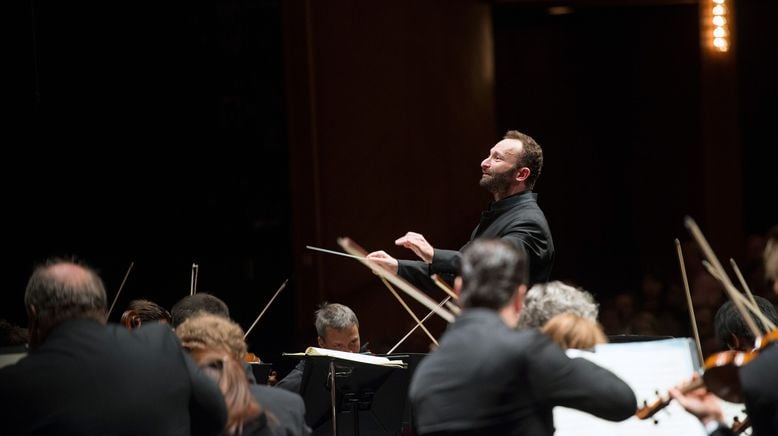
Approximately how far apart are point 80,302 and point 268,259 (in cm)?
392

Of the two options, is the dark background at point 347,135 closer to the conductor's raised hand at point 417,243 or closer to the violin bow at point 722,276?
the conductor's raised hand at point 417,243

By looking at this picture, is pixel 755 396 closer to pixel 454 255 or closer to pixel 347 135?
pixel 454 255

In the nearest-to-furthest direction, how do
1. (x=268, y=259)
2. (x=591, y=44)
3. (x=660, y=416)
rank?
(x=660, y=416) → (x=268, y=259) → (x=591, y=44)

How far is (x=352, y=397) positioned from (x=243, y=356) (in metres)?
1.20

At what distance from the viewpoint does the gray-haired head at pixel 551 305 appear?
9.00 ft

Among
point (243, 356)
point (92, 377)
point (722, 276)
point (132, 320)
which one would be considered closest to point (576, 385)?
point (722, 276)

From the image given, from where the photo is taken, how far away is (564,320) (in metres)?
2.64

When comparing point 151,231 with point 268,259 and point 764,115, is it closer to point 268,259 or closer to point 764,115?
point 268,259

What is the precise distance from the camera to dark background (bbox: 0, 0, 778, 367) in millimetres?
6445

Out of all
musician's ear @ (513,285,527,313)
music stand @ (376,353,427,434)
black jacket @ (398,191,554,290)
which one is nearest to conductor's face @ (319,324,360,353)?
music stand @ (376,353,427,434)

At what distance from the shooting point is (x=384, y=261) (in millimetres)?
3963

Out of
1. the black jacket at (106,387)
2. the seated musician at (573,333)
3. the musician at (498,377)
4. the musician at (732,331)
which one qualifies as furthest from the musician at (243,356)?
the musician at (732,331)

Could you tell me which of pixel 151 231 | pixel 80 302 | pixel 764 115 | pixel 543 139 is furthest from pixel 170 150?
pixel 80 302

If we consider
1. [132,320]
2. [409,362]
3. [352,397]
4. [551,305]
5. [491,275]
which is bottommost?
[352,397]
